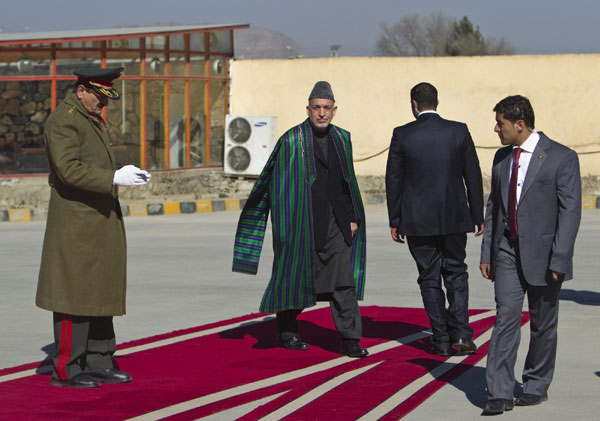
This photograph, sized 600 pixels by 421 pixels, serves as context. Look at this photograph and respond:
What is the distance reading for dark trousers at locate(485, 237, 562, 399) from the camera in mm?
6262

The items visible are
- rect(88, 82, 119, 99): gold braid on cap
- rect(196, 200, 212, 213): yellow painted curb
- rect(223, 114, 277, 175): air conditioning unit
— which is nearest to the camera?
rect(88, 82, 119, 99): gold braid on cap

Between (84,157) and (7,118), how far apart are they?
15.2 m

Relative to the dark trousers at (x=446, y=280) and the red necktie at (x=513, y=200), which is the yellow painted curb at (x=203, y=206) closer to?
the dark trousers at (x=446, y=280)

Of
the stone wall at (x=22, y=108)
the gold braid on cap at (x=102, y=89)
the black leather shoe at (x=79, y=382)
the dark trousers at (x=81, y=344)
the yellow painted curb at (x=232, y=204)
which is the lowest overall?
the black leather shoe at (x=79, y=382)

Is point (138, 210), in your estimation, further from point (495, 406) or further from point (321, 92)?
point (495, 406)

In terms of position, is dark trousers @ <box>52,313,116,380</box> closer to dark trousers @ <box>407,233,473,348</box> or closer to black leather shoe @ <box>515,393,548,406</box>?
dark trousers @ <box>407,233,473,348</box>

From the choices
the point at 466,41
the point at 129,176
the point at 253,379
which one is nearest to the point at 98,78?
the point at 129,176

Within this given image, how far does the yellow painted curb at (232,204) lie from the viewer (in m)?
21.8

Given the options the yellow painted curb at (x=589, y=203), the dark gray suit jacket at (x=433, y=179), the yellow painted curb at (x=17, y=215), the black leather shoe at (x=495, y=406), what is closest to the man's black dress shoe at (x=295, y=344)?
the dark gray suit jacket at (x=433, y=179)

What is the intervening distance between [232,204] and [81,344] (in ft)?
48.6

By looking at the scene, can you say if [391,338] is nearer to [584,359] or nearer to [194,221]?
[584,359]

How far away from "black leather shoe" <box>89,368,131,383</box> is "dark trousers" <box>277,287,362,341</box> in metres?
1.50

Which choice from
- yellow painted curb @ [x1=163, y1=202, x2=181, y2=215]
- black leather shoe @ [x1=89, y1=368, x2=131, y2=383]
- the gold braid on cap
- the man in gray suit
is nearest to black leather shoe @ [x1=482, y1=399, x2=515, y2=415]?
the man in gray suit

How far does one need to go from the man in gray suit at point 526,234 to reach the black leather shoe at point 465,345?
5.32 feet
